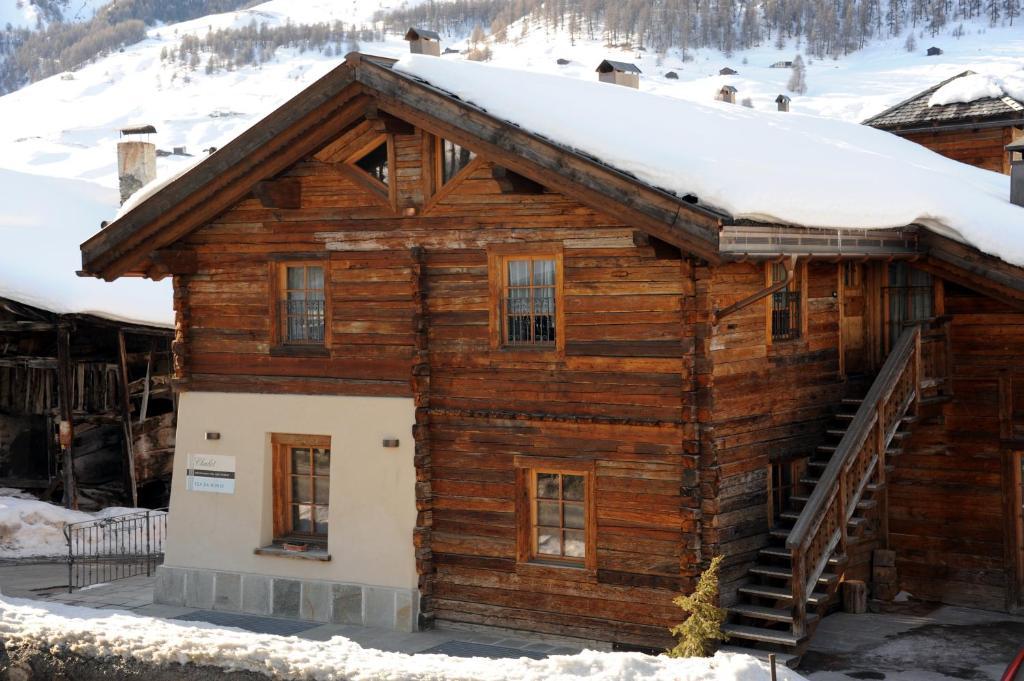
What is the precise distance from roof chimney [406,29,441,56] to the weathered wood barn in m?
2.01

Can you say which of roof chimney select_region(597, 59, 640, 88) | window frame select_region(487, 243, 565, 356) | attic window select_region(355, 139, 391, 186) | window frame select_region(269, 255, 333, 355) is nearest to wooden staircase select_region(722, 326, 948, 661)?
window frame select_region(487, 243, 565, 356)

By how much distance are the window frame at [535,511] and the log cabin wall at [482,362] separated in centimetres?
9

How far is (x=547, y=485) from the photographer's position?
54.8 ft

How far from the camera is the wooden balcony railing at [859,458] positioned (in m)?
15.1

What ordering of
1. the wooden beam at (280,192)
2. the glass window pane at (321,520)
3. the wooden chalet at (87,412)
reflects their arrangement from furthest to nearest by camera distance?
1. the wooden chalet at (87,412)
2. the glass window pane at (321,520)
3. the wooden beam at (280,192)

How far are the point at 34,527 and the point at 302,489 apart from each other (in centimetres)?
796

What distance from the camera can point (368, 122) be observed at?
1747 centimetres

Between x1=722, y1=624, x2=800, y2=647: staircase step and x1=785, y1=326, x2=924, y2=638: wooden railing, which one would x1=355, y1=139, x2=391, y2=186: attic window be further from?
x1=722, y1=624, x2=800, y2=647: staircase step

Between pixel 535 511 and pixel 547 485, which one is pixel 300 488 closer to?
pixel 535 511

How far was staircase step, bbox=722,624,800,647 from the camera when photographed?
48.5ft

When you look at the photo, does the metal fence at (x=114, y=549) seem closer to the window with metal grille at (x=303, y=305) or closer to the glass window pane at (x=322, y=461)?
the glass window pane at (x=322, y=461)

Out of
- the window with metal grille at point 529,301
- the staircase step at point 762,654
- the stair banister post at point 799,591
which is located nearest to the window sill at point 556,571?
the staircase step at point 762,654

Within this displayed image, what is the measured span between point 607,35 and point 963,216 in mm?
133166

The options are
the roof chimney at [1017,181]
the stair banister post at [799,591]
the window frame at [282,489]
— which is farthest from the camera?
the roof chimney at [1017,181]
